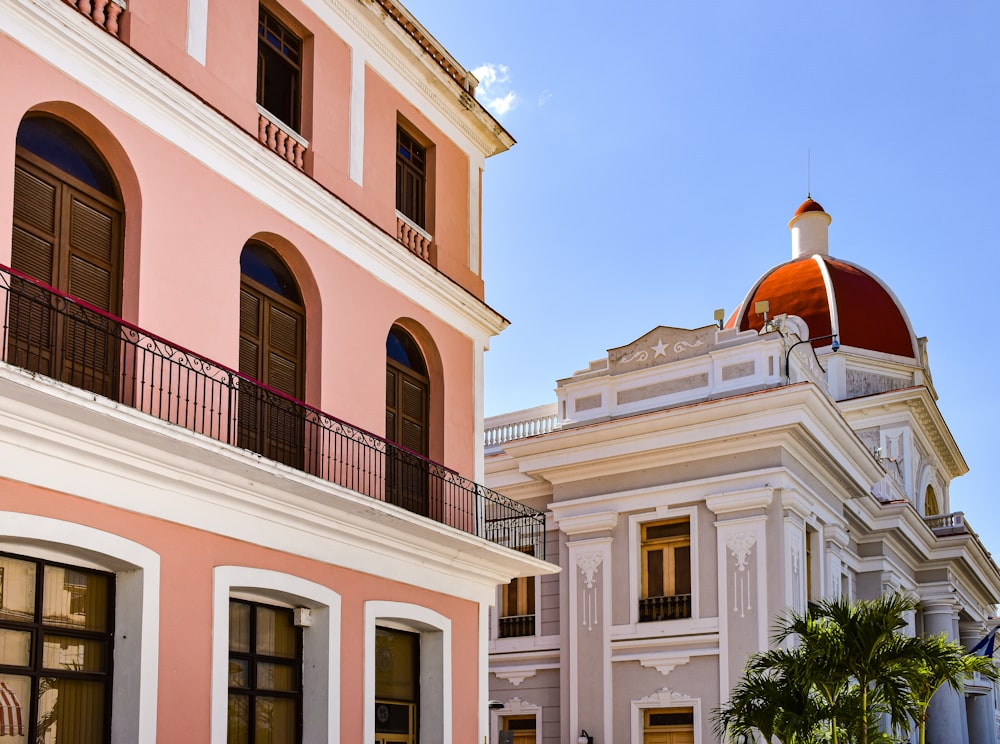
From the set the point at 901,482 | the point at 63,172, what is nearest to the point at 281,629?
the point at 63,172

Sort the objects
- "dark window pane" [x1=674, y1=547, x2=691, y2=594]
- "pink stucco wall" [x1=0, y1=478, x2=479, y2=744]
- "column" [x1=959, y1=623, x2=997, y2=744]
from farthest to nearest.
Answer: "column" [x1=959, y1=623, x2=997, y2=744] < "dark window pane" [x1=674, y1=547, x2=691, y2=594] < "pink stucco wall" [x1=0, y1=478, x2=479, y2=744]

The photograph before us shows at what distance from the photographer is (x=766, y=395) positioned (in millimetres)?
20531

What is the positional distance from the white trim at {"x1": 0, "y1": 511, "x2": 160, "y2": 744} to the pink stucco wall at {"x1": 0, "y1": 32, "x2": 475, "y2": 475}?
1993 mm

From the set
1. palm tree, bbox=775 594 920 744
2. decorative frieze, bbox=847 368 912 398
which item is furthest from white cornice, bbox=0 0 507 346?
decorative frieze, bbox=847 368 912 398

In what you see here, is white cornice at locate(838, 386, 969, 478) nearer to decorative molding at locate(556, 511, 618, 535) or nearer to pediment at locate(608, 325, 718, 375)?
pediment at locate(608, 325, 718, 375)

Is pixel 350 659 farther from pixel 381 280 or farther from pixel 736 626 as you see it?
pixel 736 626

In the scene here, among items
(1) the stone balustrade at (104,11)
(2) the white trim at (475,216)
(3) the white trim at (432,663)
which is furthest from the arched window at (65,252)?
(2) the white trim at (475,216)

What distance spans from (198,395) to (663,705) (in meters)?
12.9

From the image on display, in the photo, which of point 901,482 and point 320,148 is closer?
point 320,148

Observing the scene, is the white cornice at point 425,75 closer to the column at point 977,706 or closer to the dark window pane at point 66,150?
the dark window pane at point 66,150

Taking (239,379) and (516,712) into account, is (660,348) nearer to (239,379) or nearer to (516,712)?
(516,712)

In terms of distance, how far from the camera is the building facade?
2073cm

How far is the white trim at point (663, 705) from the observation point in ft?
67.9

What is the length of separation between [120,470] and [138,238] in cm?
211
